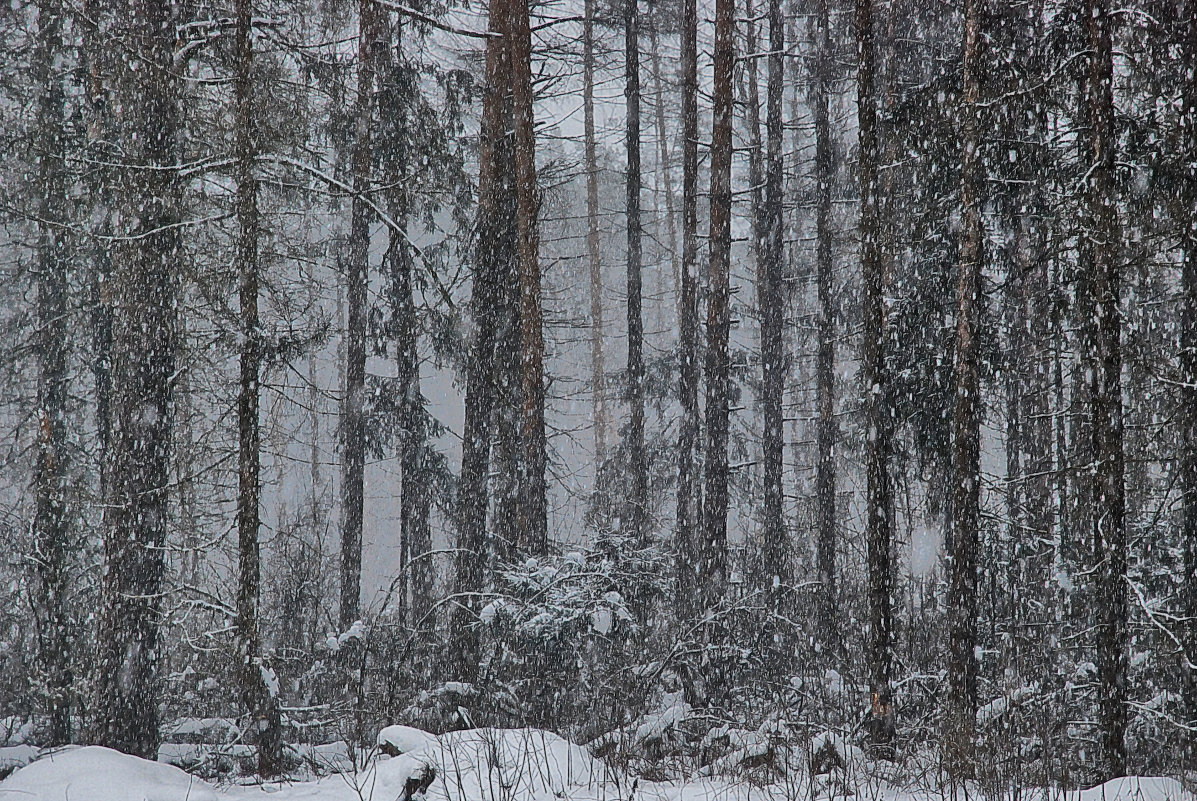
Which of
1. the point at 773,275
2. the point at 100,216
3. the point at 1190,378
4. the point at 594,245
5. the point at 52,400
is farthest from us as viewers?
the point at 594,245

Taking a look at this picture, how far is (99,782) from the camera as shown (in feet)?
16.1

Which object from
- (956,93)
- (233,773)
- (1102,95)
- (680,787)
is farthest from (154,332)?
(1102,95)

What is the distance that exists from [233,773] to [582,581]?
410 cm

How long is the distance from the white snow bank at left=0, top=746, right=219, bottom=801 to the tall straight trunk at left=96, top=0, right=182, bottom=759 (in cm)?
243

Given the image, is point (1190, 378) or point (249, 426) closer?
point (249, 426)

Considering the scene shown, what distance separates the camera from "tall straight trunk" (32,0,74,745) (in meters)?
10.8

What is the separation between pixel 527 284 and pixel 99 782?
824cm

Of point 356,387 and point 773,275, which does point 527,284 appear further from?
point 773,275

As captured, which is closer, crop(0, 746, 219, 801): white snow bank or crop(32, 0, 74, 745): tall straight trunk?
crop(0, 746, 219, 801): white snow bank

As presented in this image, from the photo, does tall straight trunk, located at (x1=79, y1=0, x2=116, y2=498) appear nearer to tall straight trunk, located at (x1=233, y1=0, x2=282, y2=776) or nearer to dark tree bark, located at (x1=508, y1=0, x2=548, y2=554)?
tall straight trunk, located at (x1=233, y1=0, x2=282, y2=776)

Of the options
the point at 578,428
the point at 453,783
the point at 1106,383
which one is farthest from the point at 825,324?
the point at 453,783

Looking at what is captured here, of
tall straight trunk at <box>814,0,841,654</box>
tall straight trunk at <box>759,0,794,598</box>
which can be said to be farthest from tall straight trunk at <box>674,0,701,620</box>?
tall straight trunk at <box>814,0,841,654</box>

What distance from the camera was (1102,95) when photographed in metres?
8.32

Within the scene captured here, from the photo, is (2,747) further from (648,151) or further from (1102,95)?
(648,151)
